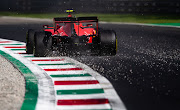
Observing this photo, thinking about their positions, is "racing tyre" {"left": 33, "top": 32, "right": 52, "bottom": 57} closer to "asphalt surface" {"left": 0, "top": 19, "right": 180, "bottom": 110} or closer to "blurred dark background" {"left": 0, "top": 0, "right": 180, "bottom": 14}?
"asphalt surface" {"left": 0, "top": 19, "right": 180, "bottom": 110}

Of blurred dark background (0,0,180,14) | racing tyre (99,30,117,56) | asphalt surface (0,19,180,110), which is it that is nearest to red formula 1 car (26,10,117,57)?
racing tyre (99,30,117,56)

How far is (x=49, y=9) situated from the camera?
39625 millimetres

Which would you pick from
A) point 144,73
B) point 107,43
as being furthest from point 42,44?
point 144,73

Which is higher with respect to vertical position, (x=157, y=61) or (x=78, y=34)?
(x=78, y=34)

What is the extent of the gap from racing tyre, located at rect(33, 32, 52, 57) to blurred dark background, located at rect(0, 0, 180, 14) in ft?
79.3

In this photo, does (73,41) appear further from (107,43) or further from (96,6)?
(96,6)

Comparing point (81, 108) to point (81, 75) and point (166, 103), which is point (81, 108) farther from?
point (81, 75)

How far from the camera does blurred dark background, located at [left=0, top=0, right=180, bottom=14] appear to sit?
32938 millimetres

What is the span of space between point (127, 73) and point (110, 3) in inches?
1110

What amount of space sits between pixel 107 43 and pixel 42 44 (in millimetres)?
1642

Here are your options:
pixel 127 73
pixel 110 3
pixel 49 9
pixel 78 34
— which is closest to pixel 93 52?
pixel 78 34

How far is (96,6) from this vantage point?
3591 cm

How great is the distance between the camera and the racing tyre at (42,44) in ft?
32.1

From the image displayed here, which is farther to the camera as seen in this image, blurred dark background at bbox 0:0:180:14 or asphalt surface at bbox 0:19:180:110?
blurred dark background at bbox 0:0:180:14
